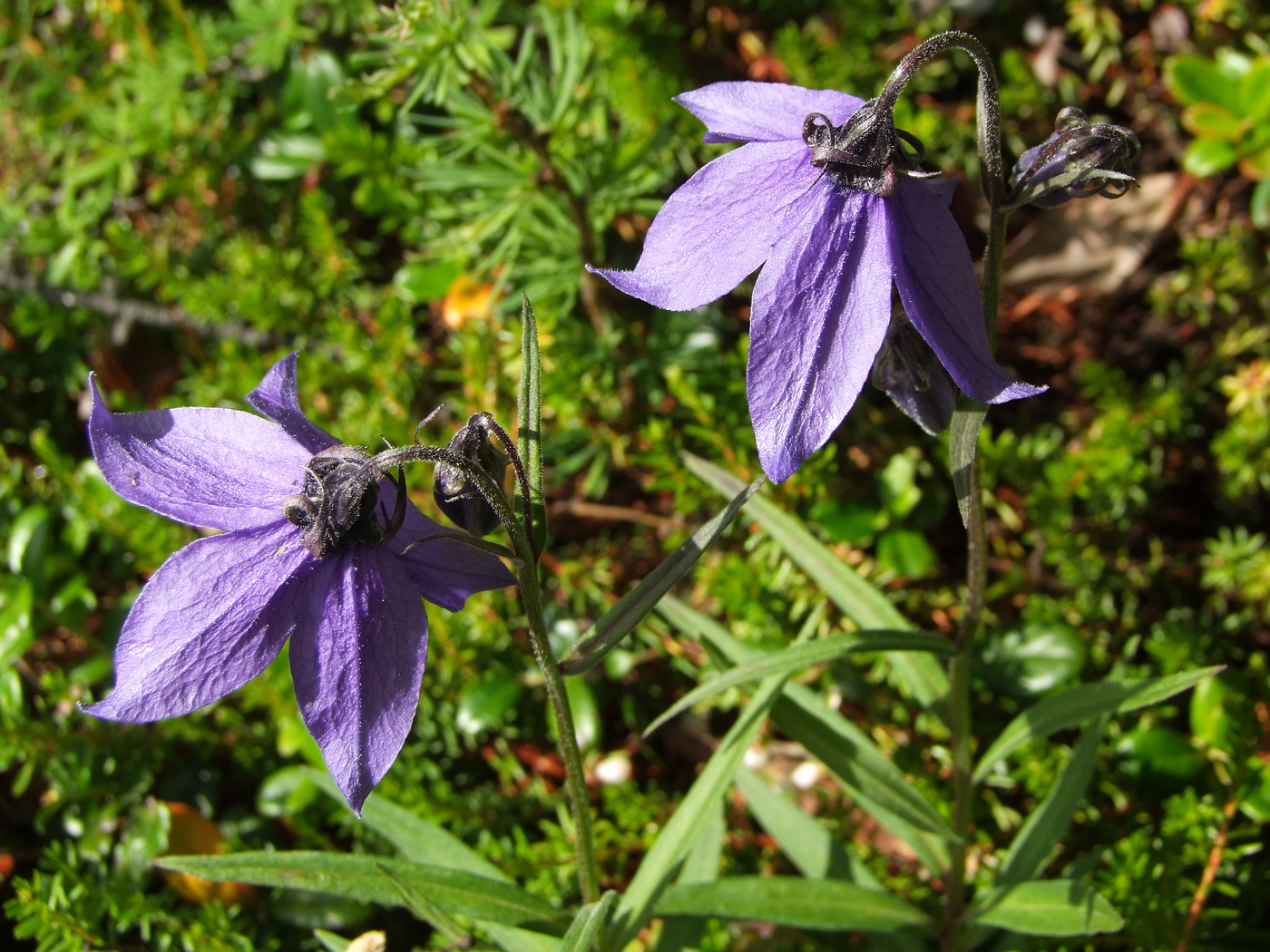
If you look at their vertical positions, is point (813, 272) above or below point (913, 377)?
above

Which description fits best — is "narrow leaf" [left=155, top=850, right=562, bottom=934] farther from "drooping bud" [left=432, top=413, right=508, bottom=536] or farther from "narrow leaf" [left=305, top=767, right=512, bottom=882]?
"drooping bud" [left=432, top=413, right=508, bottom=536]

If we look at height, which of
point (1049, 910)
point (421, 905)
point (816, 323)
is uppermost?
point (816, 323)

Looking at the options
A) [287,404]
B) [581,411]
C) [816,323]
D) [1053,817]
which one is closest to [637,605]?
[816,323]

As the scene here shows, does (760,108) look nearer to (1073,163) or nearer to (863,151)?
(863,151)

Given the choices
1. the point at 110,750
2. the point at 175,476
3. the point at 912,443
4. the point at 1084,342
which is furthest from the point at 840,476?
the point at 110,750

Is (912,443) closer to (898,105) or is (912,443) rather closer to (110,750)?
(898,105)
